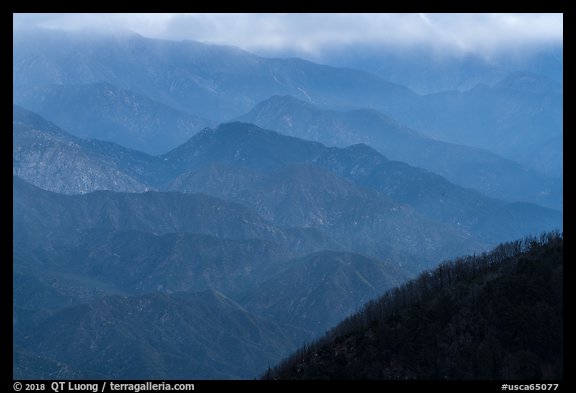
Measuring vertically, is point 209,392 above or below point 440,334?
below

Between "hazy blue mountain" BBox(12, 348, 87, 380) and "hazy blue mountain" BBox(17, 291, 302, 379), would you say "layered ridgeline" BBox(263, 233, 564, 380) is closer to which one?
"hazy blue mountain" BBox(12, 348, 87, 380)

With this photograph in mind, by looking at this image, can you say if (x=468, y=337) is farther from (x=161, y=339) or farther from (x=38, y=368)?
(x=161, y=339)

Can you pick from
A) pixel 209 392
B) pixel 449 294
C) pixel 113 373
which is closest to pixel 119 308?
pixel 113 373

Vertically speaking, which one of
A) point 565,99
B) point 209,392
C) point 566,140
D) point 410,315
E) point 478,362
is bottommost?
point 209,392

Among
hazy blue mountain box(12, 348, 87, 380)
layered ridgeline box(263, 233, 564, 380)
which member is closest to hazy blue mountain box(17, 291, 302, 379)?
hazy blue mountain box(12, 348, 87, 380)

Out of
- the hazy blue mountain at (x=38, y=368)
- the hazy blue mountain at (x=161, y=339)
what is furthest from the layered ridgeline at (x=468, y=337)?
the hazy blue mountain at (x=161, y=339)

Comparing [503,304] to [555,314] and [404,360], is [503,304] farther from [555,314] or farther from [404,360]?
[404,360]
